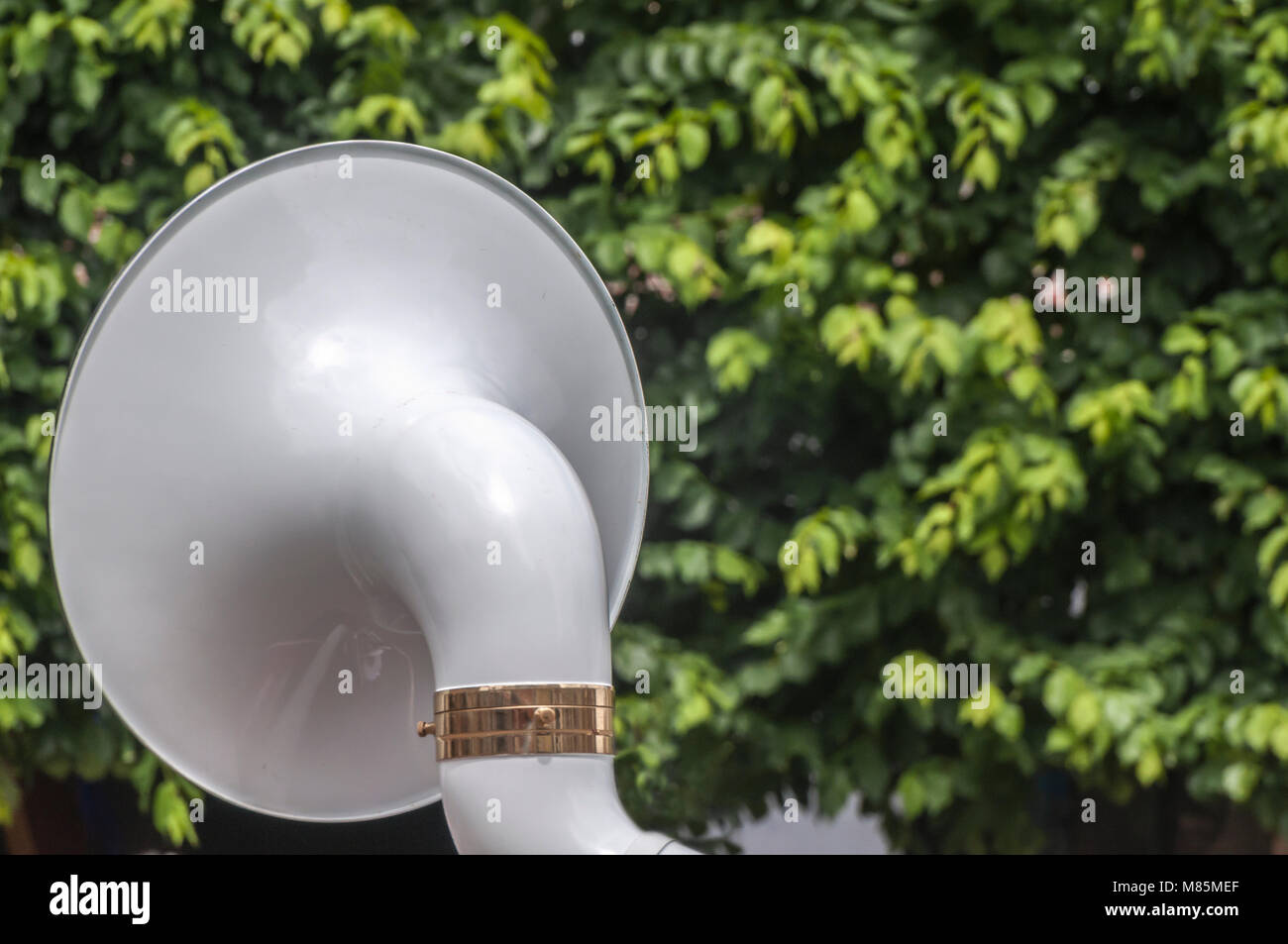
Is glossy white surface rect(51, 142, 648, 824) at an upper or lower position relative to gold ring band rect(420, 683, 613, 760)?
upper

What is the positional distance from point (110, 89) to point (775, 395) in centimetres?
141

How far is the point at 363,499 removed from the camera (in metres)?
1.20

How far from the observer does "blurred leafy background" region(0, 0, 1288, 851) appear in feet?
8.86

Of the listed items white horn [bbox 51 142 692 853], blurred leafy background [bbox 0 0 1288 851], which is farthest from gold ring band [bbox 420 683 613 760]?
blurred leafy background [bbox 0 0 1288 851]

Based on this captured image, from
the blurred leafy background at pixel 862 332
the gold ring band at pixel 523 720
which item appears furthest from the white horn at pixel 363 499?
the blurred leafy background at pixel 862 332

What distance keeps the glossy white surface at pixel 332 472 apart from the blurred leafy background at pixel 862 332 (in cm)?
142

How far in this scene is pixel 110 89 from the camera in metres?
2.88

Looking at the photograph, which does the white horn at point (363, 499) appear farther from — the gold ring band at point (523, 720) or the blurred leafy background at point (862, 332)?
the blurred leafy background at point (862, 332)

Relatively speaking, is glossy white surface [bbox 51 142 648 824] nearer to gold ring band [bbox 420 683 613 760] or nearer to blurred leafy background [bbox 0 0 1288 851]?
gold ring band [bbox 420 683 613 760]

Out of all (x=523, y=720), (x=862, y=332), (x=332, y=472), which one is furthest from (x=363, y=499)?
(x=862, y=332)

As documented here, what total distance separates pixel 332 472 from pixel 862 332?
1.66 metres

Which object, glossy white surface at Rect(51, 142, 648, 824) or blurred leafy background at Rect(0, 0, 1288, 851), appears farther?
blurred leafy background at Rect(0, 0, 1288, 851)
